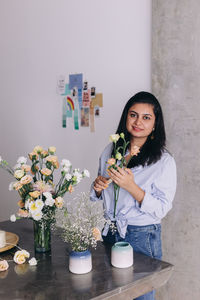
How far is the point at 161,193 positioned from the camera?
1.83 m

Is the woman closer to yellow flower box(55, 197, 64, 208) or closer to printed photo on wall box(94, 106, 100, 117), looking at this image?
yellow flower box(55, 197, 64, 208)

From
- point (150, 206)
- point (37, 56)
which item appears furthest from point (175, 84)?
point (37, 56)

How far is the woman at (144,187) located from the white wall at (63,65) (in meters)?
0.59

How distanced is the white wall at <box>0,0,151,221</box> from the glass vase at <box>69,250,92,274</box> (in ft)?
4.69

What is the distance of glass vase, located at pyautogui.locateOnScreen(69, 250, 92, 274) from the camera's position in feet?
4.73

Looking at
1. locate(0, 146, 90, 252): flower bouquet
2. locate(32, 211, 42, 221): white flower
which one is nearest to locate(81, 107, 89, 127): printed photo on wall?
locate(0, 146, 90, 252): flower bouquet

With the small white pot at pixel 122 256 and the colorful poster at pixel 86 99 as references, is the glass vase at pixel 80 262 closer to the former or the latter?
the small white pot at pixel 122 256

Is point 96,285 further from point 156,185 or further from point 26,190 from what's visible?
point 156,185

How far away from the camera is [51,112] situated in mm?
3482

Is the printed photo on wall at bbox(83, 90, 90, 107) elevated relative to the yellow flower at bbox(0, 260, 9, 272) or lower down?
elevated

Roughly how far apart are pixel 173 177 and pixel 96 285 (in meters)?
0.76

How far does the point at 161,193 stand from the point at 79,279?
661mm

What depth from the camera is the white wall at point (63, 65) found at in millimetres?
2617

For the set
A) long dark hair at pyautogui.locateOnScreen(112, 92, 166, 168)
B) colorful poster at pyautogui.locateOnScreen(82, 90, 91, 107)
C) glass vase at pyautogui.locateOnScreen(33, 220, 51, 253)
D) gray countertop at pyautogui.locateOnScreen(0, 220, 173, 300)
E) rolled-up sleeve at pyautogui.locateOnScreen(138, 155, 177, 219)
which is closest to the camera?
gray countertop at pyautogui.locateOnScreen(0, 220, 173, 300)
